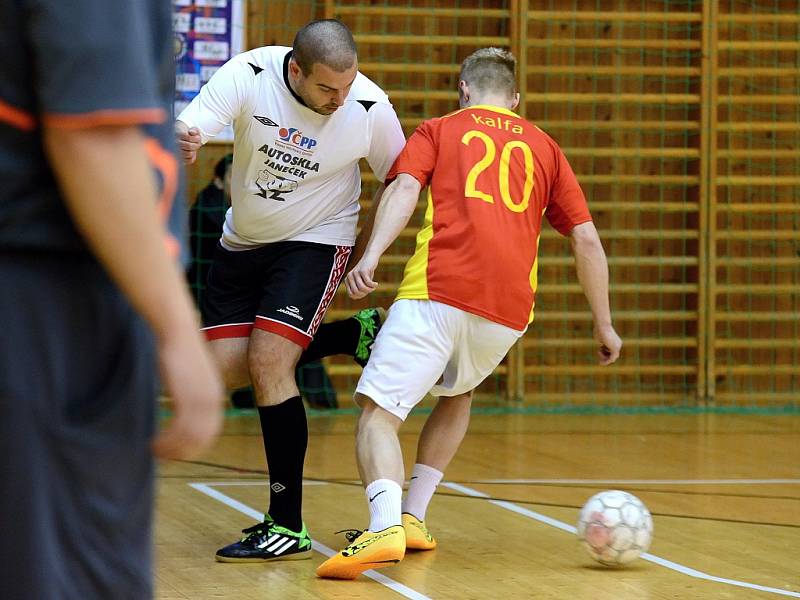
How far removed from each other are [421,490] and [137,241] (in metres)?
3.20

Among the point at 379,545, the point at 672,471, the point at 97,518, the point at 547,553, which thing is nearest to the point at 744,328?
the point at 672,471

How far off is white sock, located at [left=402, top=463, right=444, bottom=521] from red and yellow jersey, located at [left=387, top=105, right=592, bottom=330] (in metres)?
0.59

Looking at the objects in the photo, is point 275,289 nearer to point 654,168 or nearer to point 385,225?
point 385,225

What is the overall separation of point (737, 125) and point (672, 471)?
13.2 feet

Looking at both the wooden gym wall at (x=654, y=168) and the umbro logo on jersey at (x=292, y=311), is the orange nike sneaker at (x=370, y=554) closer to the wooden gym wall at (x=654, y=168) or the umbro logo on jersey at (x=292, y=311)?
the umbro logo on jersey at (x=292, y=311)

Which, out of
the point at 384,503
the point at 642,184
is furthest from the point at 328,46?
the point at 642,184

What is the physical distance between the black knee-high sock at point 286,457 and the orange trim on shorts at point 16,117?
2.96m

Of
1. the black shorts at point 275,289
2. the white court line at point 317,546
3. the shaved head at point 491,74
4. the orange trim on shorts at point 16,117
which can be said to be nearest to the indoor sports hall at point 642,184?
the white court line at point 317,546

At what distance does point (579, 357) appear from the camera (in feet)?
30.2

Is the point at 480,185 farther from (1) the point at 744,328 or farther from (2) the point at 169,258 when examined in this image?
(1) the point at 744,328

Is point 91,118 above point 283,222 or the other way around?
the other way around

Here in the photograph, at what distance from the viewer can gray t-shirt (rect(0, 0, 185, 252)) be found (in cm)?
107

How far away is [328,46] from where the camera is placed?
12.7 ft

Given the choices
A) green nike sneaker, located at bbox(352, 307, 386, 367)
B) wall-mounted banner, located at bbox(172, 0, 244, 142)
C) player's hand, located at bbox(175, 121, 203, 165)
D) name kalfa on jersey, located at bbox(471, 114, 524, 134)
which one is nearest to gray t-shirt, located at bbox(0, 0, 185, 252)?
player's hand, located at bbox(175, 121, 203, 165)
